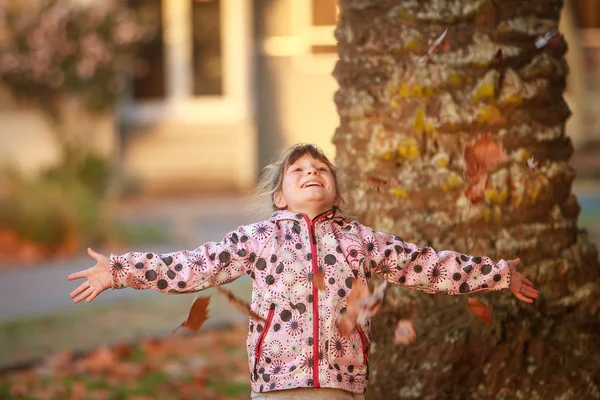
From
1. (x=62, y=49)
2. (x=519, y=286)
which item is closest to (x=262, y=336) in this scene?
(x=519, y=286)

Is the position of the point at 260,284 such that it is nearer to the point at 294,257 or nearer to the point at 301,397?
the point at 294,257

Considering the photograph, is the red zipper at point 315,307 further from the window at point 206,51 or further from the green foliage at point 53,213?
the window at point 206,51

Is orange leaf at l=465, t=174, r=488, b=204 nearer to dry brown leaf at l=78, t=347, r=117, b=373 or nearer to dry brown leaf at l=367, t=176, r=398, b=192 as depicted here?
dry brown leaf at l=367, t=176, r=398, b=192

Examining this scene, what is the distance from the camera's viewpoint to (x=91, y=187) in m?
11.0

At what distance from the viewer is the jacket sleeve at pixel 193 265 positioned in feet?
9.34

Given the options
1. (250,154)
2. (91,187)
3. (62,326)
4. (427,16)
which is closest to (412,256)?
(427,16)

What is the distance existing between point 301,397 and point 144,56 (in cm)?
1253

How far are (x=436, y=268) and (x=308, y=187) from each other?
1.44 ft

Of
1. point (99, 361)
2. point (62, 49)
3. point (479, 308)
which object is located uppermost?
point (62, 49)

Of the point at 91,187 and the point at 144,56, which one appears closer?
the point at 91,187

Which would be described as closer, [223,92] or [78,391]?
[78,391]

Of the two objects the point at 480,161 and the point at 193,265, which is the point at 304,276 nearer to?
the point at 193,265

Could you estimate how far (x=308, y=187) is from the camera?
9.59 feet

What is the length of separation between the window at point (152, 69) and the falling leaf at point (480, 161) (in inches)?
451
